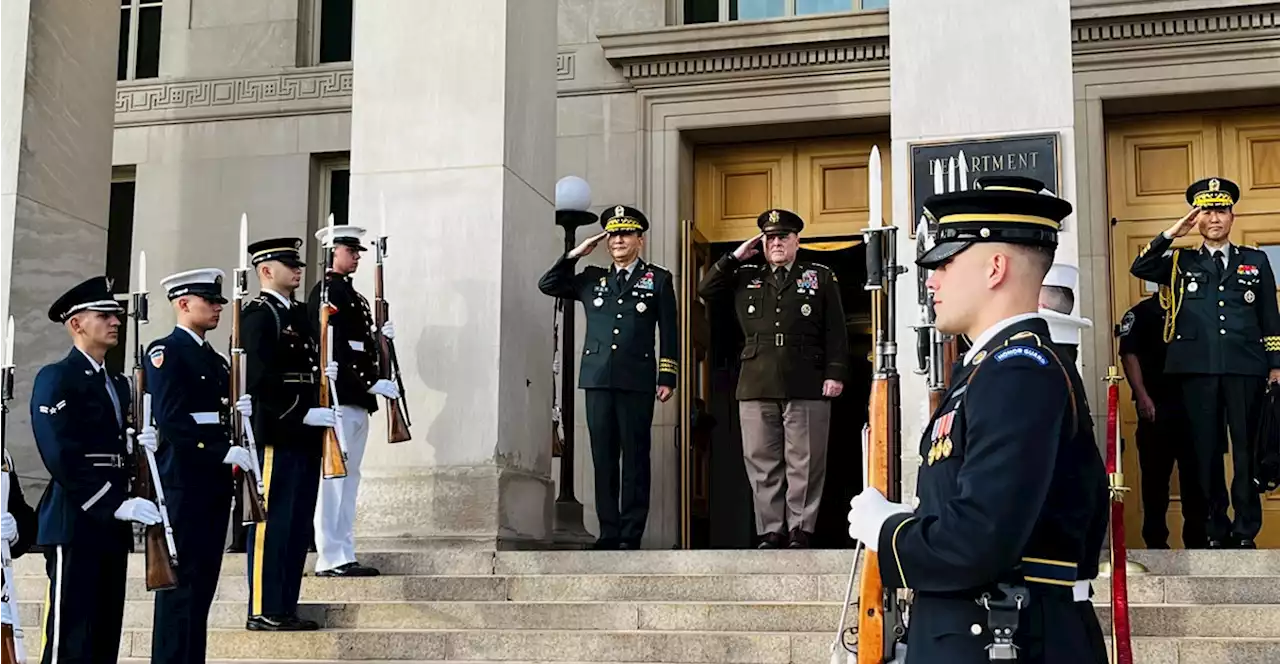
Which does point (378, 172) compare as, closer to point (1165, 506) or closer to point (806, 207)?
point (806, 207)

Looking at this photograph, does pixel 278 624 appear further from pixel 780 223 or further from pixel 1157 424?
pixel 1157 424

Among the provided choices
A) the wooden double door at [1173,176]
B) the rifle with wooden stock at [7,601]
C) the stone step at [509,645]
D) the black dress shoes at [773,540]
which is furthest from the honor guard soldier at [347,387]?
the wooden double door at [1173,176]

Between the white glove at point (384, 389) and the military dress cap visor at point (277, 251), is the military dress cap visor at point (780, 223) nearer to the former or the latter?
the white glove at point (384, 389)

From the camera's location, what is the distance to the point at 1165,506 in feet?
34.7

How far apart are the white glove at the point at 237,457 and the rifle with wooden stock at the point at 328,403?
77 centimetres

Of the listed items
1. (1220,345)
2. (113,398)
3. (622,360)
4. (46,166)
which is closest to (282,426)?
(113,398)

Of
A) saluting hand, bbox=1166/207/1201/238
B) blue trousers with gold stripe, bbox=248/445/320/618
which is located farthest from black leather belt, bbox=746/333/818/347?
blue trousers with gold stripe, bbox=248/445/320/618

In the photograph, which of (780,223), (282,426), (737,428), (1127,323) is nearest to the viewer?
(282,426)

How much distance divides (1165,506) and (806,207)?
422cm

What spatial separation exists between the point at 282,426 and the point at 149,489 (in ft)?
3.73

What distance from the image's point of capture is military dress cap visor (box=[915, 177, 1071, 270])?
11.2 ft

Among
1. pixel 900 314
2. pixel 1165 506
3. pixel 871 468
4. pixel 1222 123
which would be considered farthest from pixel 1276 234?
pixel 871 468

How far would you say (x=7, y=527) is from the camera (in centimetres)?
700

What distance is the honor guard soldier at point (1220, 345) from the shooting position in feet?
29.8
